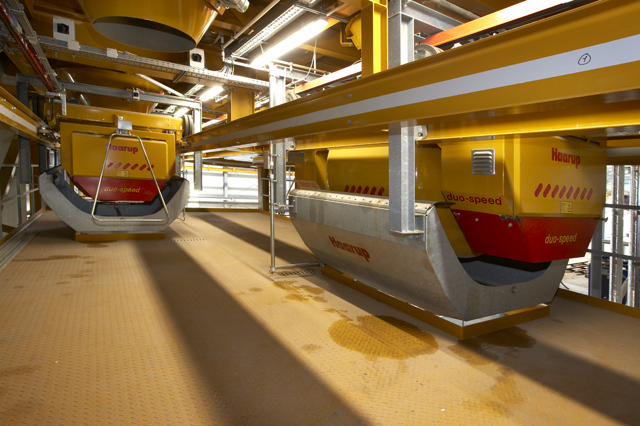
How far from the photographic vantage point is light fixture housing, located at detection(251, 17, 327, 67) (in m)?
3.50

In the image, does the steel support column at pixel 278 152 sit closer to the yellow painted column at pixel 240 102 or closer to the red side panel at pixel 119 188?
the yellow painted column at pixel 240 102

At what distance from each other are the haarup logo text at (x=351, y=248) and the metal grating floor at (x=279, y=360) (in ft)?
1.08

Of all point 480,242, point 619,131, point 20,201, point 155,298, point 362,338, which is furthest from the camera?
point 20,201

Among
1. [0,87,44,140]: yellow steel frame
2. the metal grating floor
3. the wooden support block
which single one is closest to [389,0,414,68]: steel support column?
the metal grating floor

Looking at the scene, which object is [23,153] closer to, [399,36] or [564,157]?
[399,36]

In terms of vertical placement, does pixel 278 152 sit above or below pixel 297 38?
below

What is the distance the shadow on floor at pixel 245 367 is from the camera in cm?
125

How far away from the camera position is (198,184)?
4258 millimetres

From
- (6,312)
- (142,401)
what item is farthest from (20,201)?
(142,401)

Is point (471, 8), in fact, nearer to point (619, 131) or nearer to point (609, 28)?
point (619, 131)

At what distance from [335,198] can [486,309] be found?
1.15 m

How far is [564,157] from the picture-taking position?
1.86m

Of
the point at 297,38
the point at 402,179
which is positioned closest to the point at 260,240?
the point at 297,38

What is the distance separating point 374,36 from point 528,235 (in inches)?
47.6
